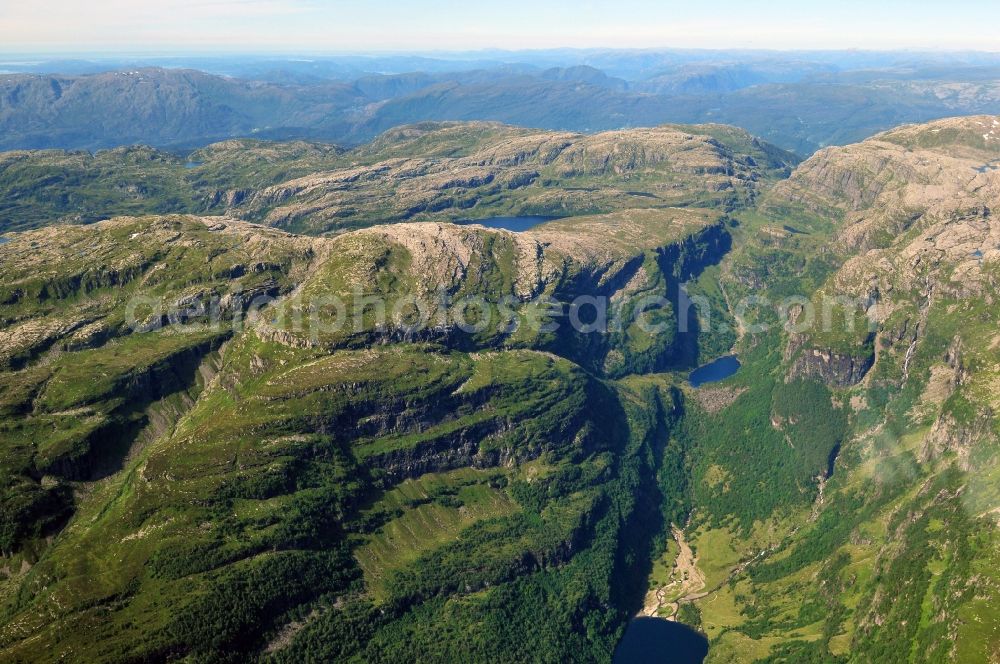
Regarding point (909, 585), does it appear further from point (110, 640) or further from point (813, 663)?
point (110, 640)

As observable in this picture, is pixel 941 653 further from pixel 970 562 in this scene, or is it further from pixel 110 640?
pixel 110 640

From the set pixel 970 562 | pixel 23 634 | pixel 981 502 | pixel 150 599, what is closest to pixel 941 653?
pixel 970 562

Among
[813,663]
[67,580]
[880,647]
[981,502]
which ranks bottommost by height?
[813,663]

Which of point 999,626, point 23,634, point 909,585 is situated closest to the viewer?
point 999,626

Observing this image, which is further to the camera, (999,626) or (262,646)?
(262,646)

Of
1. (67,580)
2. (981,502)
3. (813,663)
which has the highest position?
(981,502)

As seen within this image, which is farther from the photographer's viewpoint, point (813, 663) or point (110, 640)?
point (813, 663)

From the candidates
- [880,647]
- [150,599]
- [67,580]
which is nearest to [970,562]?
[880,647]

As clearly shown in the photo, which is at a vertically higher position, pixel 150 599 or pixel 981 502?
pixel 981 502

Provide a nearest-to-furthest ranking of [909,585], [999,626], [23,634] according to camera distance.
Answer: [999,626], [23,634], [909,585]
